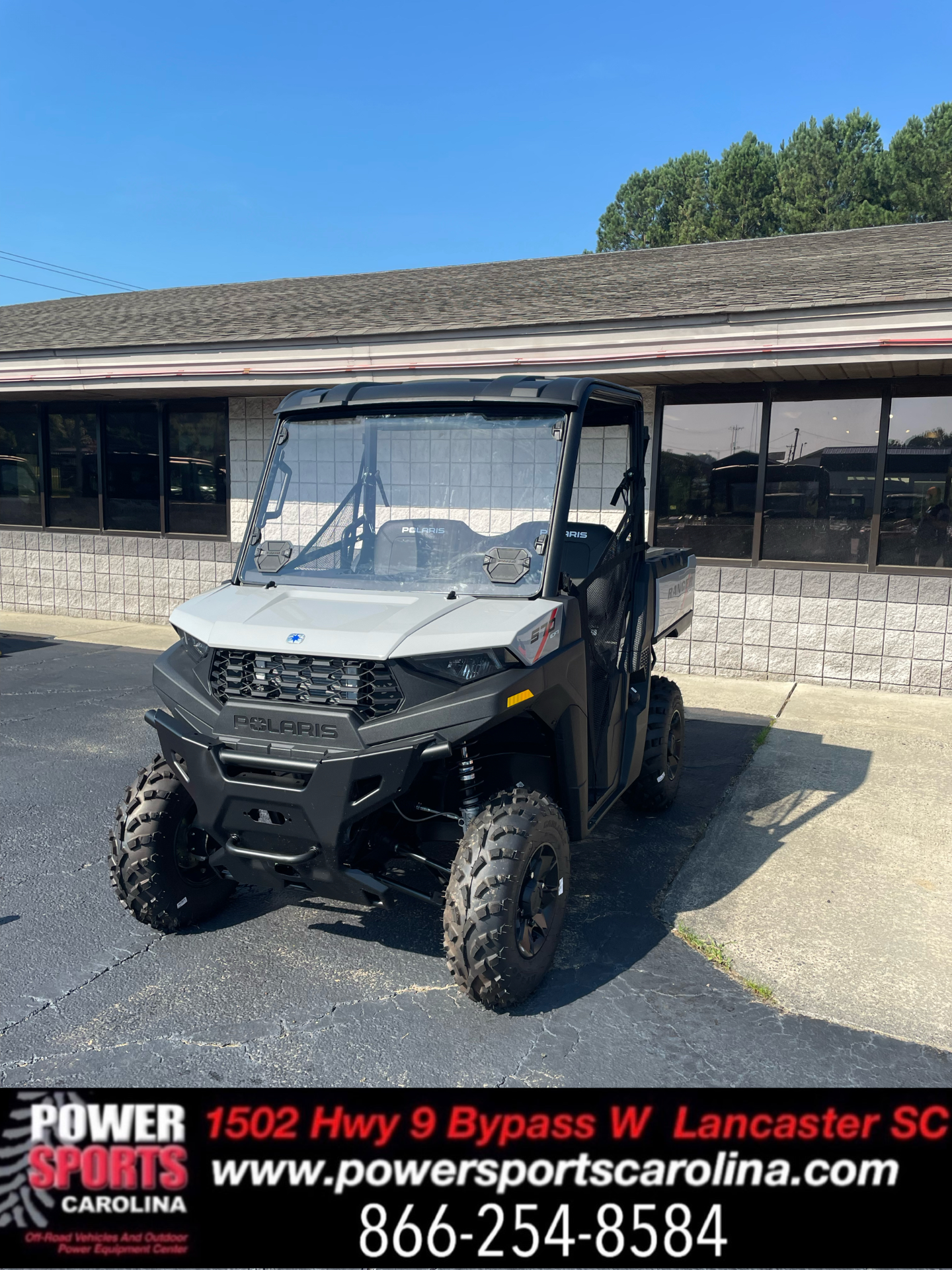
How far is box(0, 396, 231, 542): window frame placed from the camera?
12469 millimetres

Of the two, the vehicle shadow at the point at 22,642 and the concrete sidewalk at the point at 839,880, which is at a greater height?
the vehicle shadow at the point at 22,642

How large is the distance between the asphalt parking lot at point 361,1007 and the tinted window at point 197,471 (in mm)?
7999

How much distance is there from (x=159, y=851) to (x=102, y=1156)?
1.34 meters

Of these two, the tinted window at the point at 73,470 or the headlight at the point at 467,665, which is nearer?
the headlight at the point at 467,665

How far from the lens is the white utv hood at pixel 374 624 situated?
11.0 feet

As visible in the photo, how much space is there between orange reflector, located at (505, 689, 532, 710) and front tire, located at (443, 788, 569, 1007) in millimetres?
400

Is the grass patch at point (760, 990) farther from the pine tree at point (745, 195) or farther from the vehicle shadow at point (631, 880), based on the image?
the pine tree at point (745, 195)

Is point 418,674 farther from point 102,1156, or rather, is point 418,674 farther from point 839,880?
point 839,880

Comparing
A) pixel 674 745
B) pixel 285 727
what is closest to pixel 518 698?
pixel 285 727

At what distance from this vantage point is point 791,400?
954 centimetres

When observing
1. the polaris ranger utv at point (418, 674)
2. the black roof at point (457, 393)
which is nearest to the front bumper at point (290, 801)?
the polaris ranger utv at point (418, 674)

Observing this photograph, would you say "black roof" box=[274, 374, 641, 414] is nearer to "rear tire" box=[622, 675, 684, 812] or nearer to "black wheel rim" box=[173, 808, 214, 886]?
"black wheel rim" box=[173, 808, 214, 886]

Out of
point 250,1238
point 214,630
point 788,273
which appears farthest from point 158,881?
point 788,273

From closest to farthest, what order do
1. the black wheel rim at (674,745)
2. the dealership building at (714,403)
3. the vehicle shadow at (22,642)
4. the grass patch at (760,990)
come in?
the grass patch at (760,990)
the black wheel rim at (674,745)
the dealership building at (714,403)
the vehicle shadow at (22,642)
